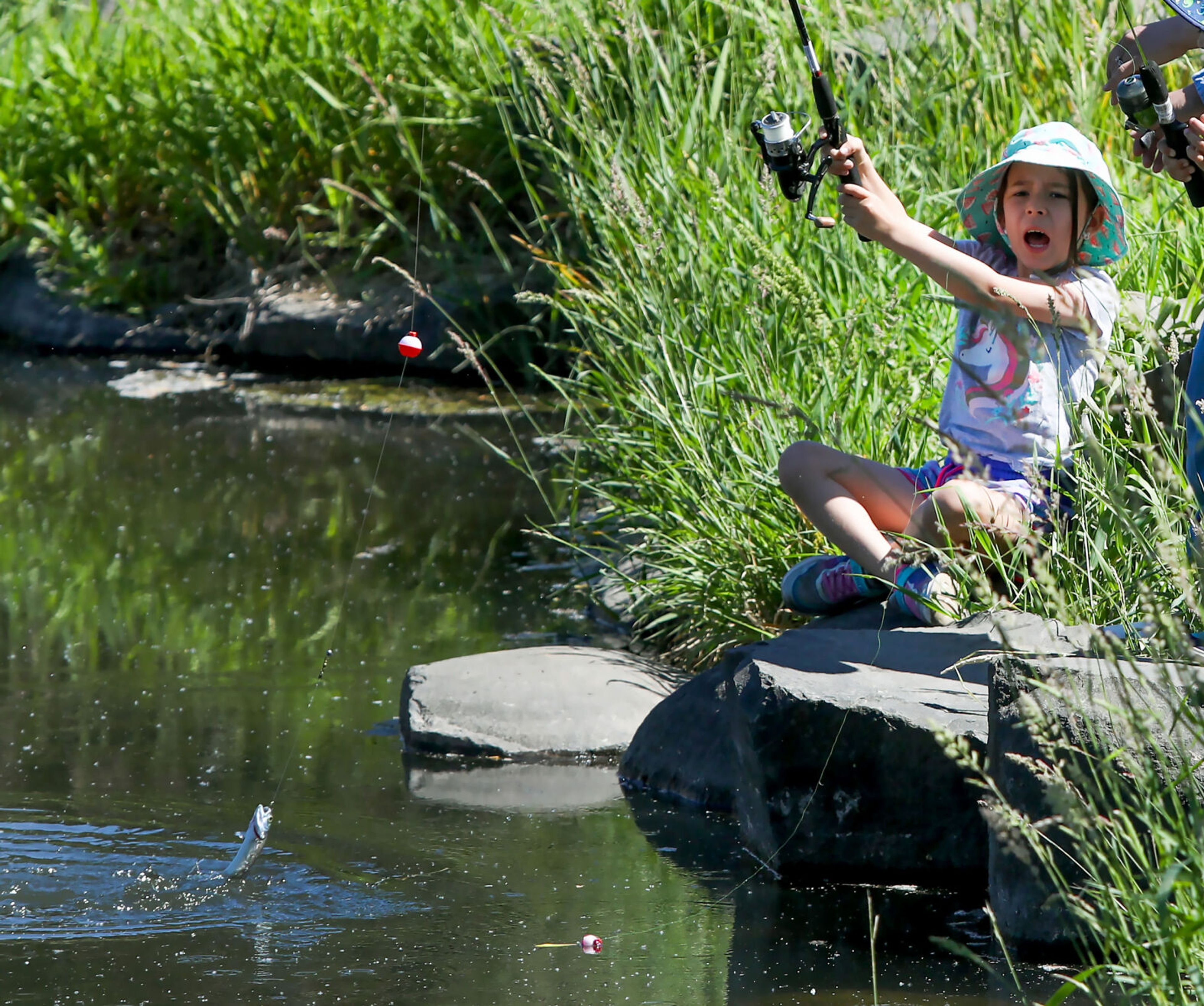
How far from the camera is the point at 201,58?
8.44 m

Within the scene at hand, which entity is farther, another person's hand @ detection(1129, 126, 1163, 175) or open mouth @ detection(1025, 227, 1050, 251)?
open mouth @ detection(1025, 227, 1050, 251)

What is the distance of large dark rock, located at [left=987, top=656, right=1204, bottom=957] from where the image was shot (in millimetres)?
2082

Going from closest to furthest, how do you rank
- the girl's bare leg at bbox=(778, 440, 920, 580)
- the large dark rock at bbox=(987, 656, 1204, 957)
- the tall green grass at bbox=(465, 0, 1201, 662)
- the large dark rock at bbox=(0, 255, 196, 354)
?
the large dark rock at bbox=(987, 656, 1204, 957) < the girl's bare leg at bbox=(778, 440, 920, 580) < the tall green grass at bbox=(465, 0, 1201, 662) < the large dark rock at bbox=(0, 255, 196, 354)

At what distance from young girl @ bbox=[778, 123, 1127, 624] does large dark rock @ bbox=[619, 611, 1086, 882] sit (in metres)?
0.35

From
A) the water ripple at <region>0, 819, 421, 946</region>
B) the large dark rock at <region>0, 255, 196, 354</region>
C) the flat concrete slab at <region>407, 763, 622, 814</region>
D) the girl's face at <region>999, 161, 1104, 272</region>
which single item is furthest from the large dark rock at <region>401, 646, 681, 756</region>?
the large dark rock at <region>0, 255, 196, 354</region>

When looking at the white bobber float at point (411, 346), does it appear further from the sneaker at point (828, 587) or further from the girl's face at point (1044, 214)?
the girl's face at point (1044, 214)

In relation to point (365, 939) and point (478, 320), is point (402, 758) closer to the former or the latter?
point (365, 939)

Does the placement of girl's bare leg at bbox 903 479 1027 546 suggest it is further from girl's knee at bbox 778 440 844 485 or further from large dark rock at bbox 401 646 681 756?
large dark rock at bbox 401 646 681 756

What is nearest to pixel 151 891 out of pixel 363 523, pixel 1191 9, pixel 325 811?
pixel 325 811

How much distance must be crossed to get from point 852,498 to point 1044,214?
67 centimetres

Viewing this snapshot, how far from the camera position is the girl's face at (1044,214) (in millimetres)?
3332

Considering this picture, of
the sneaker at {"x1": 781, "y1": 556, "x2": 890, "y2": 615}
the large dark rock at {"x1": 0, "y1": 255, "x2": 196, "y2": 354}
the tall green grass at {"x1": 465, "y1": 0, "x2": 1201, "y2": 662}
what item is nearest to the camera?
the sneaker at {"x1": 781, "y1": 556, "x2": 890, "y2": 615}

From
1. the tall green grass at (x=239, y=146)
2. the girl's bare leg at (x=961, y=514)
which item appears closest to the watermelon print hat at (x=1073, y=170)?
the girl's bare leg at (x=961, y=514)

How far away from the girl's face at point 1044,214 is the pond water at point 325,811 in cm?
128
